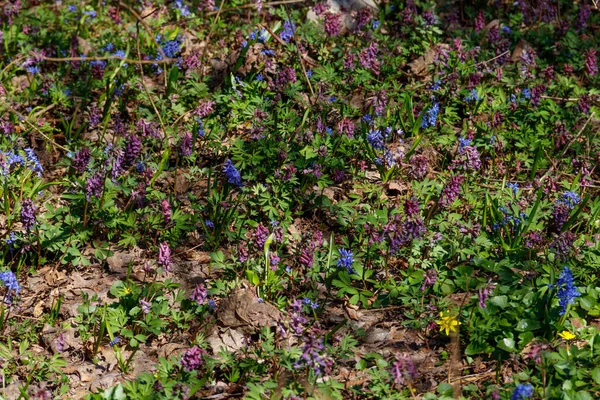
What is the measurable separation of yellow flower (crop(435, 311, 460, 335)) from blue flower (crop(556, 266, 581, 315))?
0.58 m

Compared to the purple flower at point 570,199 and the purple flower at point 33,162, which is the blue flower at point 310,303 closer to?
the purple flower at point 570,199

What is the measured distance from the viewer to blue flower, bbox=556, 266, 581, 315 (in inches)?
150

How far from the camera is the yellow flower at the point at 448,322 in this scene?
3881 millimetres

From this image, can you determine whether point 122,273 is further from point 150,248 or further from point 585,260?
point 585,260

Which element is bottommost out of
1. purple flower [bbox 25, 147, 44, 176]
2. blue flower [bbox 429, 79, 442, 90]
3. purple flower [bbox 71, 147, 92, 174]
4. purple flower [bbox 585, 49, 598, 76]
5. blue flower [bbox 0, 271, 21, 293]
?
blue flower [bbox 0, 271, 21, 293]

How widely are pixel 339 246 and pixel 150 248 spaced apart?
1294mm

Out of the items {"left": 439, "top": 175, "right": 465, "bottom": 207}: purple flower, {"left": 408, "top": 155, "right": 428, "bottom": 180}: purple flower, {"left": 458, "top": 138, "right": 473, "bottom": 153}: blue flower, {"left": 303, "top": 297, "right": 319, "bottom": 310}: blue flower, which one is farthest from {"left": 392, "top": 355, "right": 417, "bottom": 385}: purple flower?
{"left": 458, "top": 138, "right": 473, "bottom": 153}: blue flower

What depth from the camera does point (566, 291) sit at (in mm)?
3840

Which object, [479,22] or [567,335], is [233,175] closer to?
[567,335]

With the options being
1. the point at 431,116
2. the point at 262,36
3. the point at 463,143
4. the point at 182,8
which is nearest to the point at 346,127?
the point at 431,116

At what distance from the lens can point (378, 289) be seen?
4.43 meters

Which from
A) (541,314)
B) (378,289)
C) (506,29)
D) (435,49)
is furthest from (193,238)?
(506,29)

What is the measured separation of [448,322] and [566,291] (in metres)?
0.67

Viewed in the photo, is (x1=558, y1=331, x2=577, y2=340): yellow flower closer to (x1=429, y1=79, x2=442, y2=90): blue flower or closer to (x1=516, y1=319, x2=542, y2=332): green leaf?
(x1=516, y1=319, x2=542, y2=332): green leaf
